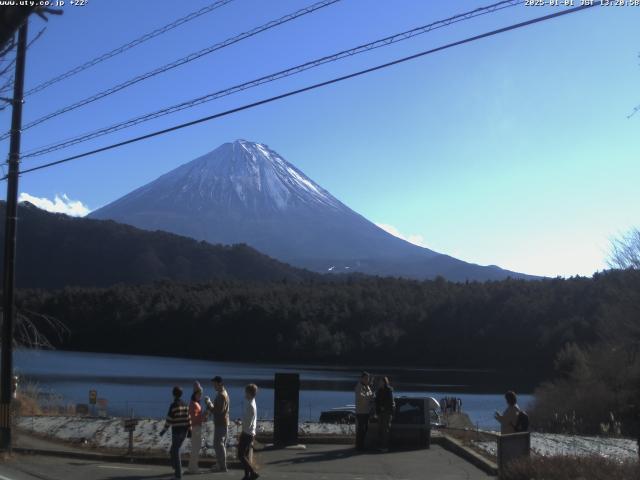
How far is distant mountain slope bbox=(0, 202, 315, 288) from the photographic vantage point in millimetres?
153625

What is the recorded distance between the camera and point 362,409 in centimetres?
1541

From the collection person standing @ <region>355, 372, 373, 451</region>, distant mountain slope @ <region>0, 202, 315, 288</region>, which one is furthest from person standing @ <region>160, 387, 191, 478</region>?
distant mountain slope @ <region>0, 202, 315, 288</region>

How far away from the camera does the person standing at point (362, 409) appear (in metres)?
15.4

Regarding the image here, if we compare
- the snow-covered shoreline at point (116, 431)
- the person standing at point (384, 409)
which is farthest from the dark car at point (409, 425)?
the snow-covered shoreline at point (116, 431)

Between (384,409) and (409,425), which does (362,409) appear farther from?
(409,425)

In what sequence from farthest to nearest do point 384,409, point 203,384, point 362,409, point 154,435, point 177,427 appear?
point 203,384 → point 154,435 → point 362,409 → point 384,409 → point 177,427

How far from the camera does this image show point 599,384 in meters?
34.6

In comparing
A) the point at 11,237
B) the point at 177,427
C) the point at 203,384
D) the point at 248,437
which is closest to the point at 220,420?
the point at 177,427

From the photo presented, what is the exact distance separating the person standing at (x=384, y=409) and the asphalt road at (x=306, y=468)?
1.08ft

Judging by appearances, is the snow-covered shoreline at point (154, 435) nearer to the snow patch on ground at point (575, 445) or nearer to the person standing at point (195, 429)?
the snow patch on ground at point (575, 445)

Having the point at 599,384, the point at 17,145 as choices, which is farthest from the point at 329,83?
the point at 599,384

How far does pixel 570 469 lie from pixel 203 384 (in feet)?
156

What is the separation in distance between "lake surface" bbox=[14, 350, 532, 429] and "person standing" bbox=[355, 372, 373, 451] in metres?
12.3

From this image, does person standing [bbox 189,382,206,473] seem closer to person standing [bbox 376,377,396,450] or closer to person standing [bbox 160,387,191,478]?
person standing [bbox 160,387,191,478]
